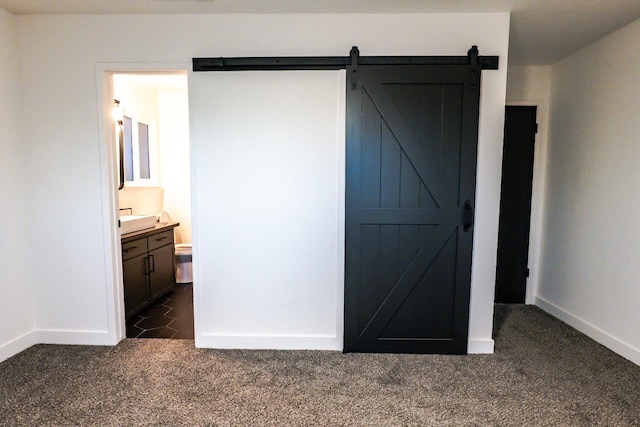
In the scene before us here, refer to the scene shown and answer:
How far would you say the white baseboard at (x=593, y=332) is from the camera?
7.82 feet

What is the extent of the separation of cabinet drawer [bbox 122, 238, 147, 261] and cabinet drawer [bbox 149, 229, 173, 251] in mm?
131

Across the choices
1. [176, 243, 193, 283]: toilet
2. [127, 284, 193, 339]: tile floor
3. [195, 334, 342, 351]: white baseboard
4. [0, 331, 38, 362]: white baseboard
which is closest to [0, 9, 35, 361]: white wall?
→ [0, 331, 38, 362]: white baseboard

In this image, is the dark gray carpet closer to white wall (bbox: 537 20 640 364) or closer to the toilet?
white wall (bbox: 537 20 640 364)

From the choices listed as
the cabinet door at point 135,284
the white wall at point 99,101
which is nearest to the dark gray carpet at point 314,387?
the white wall at point 99,101

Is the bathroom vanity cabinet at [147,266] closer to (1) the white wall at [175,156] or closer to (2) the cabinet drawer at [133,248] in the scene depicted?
(2) the cabinet drawer at [133,248]

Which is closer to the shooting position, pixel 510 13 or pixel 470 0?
pixel 470 0

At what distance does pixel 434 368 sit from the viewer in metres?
2.26

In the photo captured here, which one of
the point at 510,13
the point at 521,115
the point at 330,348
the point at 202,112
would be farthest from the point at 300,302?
the point at 521,115

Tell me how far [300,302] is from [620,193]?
2.59 metres

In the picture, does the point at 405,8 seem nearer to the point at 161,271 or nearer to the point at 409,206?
the point at 409,206

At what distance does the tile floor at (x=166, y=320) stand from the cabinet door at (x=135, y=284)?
112 mm

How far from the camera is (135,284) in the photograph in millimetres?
3068

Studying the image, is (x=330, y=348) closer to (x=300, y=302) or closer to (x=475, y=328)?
(x=300, y=302)

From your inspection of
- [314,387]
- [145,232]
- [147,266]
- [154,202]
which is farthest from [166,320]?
[154,202]
